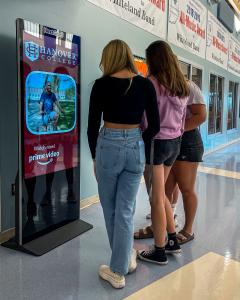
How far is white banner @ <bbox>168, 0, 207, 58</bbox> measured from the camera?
5.44 meters

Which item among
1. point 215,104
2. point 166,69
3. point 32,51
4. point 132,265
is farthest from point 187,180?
point 215,104

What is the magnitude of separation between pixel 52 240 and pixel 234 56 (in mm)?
9008

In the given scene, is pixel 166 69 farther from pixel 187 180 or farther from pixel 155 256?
pixel 155 256

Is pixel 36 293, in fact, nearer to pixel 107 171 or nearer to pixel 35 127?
pixel 107 171

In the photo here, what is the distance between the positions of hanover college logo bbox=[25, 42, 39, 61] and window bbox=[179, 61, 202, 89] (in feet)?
12.6

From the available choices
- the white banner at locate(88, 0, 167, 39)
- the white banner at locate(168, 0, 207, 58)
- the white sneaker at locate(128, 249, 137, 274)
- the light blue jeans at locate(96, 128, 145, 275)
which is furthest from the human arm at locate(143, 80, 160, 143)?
the white banner at locate(168, 0, 207, 58)

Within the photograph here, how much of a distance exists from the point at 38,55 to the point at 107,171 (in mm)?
1157

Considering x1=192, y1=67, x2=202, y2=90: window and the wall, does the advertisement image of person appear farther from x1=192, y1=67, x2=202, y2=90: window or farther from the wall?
x1=192, y1=67, x2=202, y2=90: window

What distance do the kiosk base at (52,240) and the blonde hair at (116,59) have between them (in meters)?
1.42

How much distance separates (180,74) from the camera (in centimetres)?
218

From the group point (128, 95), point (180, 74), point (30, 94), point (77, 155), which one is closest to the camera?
point (128, 95)

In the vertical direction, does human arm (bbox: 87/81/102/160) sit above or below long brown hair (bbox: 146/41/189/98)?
below

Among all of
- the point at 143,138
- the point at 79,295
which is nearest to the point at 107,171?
the point at 143,138

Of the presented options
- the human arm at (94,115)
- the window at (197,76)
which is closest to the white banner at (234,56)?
the window at (197,76)
